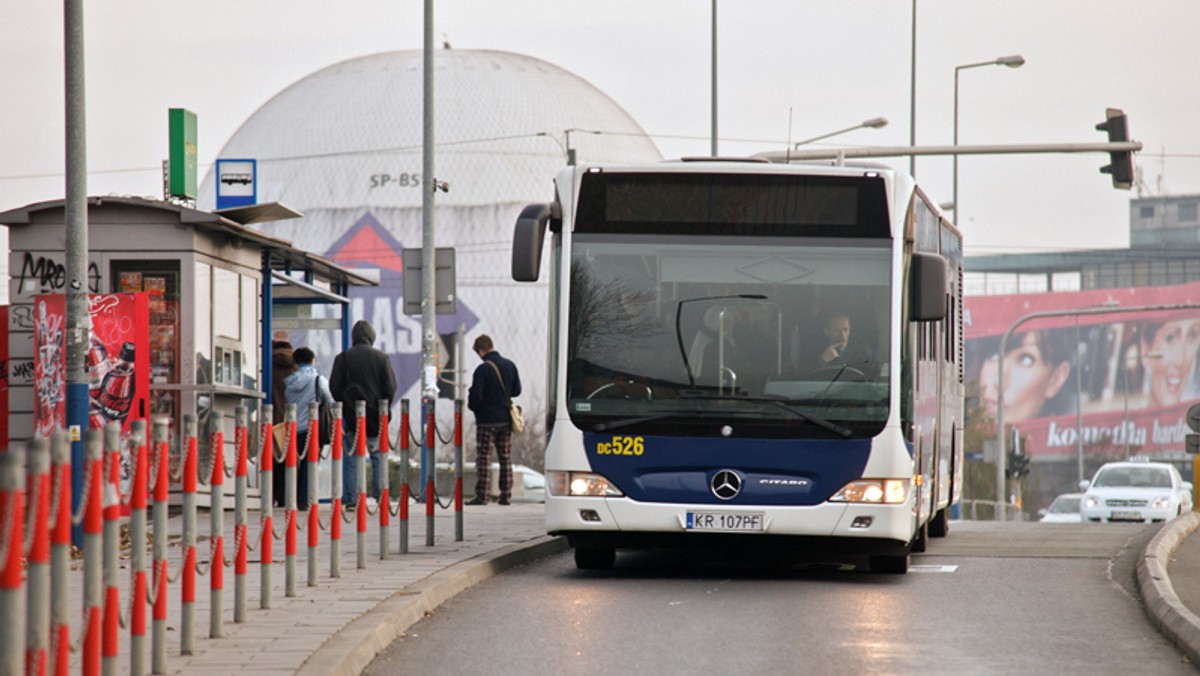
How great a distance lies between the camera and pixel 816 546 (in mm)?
13062

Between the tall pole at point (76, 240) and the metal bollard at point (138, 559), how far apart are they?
674 centimetres

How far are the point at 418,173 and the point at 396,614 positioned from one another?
215 ft

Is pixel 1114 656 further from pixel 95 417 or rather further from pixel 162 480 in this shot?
pixel 95 417

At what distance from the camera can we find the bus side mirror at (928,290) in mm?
13172

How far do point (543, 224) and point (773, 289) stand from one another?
1.56 meters

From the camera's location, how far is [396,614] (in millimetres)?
10047

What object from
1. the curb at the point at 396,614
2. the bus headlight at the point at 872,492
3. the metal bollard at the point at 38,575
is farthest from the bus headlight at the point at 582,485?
the metal bollard at the point at 38,575

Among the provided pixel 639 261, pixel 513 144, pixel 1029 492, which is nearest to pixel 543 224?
pixel 639 261

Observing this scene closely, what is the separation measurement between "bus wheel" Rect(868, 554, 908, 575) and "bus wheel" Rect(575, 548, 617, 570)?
1.81 meters

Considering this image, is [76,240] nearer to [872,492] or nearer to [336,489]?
[336,489]

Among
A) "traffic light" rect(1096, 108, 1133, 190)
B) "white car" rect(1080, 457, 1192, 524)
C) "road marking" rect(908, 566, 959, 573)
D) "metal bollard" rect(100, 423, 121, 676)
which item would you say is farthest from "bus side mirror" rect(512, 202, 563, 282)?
"white car" rect(1080, 457, 1192, 524)

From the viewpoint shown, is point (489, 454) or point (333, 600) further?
point (489, 454)

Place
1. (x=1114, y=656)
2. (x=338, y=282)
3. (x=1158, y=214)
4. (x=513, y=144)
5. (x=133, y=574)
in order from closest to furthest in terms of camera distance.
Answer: (x=133, y=574) < (x=1114, y=656) < (x=338, y=282) < (x=513, y=144) < (x=1158, y=214)

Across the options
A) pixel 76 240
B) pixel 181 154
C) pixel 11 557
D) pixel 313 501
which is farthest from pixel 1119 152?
pixel 11 557
